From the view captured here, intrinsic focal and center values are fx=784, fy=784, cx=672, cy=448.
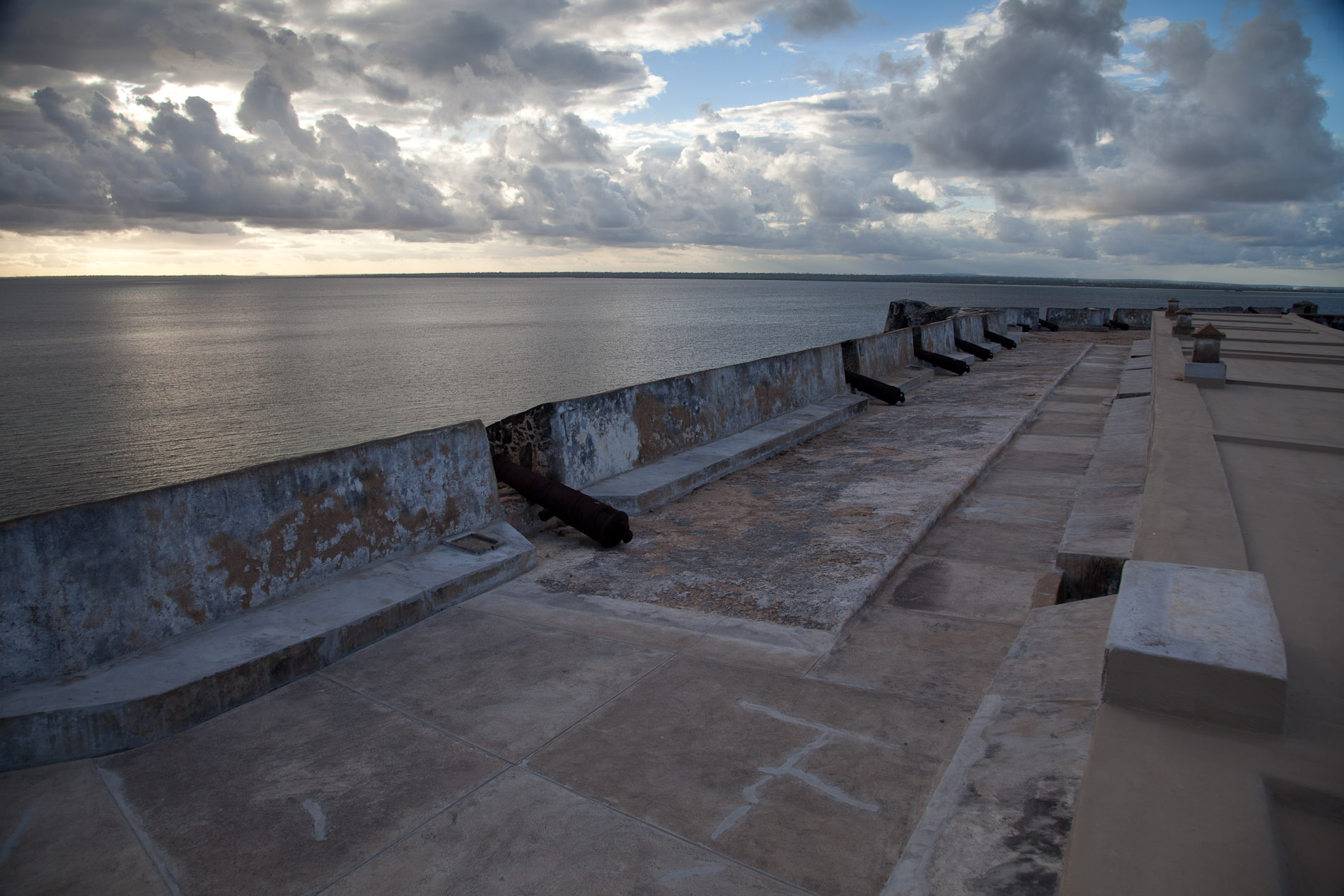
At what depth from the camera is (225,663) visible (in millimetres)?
3676

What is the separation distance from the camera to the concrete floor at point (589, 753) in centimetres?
260

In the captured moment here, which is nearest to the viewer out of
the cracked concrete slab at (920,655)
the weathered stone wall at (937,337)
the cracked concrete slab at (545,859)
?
the cracked concrete slab at (545,859)

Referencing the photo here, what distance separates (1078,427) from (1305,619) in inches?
309

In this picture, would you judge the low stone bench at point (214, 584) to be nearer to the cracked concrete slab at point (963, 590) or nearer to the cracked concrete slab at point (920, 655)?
the cracked concrete slab at point (920, 655)

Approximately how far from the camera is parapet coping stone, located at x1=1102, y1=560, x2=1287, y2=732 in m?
2.55

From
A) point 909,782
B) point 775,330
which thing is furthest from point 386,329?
point 909,782

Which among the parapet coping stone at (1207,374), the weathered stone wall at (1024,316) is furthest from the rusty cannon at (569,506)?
the weathered stone wall at (1024,316)

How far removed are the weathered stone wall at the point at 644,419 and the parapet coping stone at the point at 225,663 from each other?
1706 mm

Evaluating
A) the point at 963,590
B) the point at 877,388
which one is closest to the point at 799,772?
the point at 963,590

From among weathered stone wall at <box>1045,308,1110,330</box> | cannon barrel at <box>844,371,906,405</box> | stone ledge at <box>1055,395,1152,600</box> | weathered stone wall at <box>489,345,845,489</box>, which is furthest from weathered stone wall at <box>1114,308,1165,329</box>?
weathered stone wall at <box>489,345,845,489</box>

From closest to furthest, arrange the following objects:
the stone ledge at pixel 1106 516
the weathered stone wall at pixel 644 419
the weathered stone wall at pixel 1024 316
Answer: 1. the stone ledge at pixel 1106 516
2. the weathered stone wall at pixel 644 419
3. the weathered stone wall at pixel 1024 316

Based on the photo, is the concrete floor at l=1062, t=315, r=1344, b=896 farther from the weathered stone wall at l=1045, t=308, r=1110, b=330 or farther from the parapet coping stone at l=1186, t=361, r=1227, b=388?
the weathered stone wall at l=1045, t=308, r=1110, b=330

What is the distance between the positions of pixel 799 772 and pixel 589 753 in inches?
33.3

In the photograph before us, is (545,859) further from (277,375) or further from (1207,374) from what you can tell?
(277,375)
